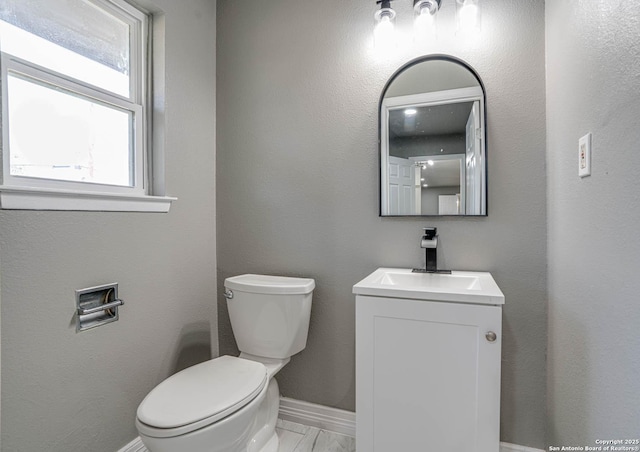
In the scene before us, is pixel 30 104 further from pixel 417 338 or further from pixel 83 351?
pixel 417 338

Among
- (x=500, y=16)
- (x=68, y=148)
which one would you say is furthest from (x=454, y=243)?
(x=68, y=148)

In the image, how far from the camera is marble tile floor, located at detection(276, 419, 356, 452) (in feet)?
4.96

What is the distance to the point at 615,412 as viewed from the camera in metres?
0.78

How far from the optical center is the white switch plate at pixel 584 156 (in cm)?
94

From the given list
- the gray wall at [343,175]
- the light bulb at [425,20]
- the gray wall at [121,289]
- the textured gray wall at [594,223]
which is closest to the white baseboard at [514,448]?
the gray wall at [343,175]

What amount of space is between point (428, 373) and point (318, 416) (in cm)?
85

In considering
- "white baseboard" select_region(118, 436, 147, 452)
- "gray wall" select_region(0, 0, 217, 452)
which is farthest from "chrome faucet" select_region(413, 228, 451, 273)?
"white baseboard" select_region(118, 436, 147, 452)

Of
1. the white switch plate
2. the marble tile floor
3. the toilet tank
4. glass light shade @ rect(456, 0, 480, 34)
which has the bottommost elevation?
the marble tile floor

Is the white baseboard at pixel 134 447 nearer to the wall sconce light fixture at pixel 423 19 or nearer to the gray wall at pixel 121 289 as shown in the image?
the gray wall at pixel 121 289

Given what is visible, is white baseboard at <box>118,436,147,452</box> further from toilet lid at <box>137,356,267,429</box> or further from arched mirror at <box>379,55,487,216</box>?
arched mirror at <box>379,55,487,216</box>

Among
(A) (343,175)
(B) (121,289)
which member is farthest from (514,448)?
(B) (121,289)

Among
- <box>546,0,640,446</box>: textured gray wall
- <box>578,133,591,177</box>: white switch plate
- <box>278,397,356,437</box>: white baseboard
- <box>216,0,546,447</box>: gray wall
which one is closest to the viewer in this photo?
<box>546,0,640,446</box>: textured gray wall

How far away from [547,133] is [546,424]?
4.05ft

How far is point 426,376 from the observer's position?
43.4 inches
